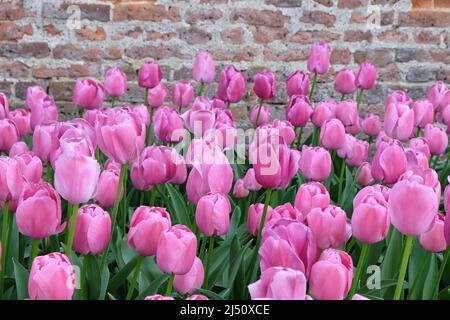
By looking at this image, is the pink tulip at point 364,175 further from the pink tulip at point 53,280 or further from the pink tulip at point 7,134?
the pink tulip at point 53,280

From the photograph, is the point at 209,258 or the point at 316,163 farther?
the point at 316,163

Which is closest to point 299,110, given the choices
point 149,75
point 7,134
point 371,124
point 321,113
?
point 321,113

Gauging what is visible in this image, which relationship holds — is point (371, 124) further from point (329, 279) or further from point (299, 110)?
point (329, 279)

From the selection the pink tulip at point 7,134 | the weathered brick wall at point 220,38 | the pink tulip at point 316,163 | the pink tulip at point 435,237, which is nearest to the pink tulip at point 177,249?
the pink tulip at point 435,237

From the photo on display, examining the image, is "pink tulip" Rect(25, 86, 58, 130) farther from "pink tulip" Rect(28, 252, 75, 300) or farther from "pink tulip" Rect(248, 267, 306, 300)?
"pink tulip" Rect(248, 267, 306, 300)

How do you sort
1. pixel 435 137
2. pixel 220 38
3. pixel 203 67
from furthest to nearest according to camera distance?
1. pixel 220 38
2. pixel 203 67
3. pixel 435 137

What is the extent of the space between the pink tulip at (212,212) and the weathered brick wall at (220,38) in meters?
2.26

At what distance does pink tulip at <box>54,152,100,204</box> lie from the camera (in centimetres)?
90

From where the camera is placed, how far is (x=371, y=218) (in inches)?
36.5

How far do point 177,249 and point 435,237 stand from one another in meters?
0.37

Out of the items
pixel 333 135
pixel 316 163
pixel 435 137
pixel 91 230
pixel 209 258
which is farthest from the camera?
pixel 435 137

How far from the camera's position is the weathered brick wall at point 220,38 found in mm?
3158

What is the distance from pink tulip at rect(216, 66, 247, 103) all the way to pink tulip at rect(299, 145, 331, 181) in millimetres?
656

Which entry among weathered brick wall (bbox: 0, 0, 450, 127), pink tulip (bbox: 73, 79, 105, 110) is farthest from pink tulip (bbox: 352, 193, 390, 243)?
weathered brick wall (bbox: 0, 0, 450, 127)
